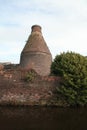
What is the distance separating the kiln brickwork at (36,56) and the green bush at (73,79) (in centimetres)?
794

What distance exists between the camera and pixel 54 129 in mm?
13117

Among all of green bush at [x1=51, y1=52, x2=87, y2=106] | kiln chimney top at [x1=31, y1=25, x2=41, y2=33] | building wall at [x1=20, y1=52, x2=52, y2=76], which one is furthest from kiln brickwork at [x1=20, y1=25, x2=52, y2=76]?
green bush at [x1=51, y1=52, x2=87, y2=106]

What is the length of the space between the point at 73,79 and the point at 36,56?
34.5 feet

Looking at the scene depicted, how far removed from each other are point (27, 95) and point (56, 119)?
851 cm

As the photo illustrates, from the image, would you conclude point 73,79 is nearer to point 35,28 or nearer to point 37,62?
point 37,62

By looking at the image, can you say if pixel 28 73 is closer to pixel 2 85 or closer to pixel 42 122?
pixel 2 85

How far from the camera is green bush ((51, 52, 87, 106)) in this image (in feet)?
77.9

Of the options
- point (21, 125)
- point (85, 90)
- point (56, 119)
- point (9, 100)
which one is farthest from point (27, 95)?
point (21, 125)

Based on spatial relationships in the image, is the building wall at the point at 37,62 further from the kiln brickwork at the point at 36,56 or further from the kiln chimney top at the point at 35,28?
the kiln chimney top at the point at 35,28

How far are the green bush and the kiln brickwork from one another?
26.0 feet

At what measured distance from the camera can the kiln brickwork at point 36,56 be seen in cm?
3400

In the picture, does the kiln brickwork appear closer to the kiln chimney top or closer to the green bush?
the kiln chimney top

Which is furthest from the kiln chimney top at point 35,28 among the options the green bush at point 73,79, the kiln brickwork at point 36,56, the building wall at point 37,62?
the green bush at point 73,79

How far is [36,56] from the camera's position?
34.1 metres
